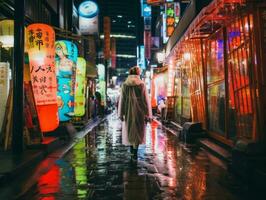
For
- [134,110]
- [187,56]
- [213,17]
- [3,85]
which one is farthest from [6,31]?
[187,56]

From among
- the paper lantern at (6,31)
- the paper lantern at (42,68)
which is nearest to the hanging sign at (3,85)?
the paper lantern at (42,68)

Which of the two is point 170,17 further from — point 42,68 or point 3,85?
point 3,85

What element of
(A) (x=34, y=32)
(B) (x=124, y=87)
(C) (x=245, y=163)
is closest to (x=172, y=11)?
(A) (x=34, y=32)

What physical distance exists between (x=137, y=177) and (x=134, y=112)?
262 centimetres

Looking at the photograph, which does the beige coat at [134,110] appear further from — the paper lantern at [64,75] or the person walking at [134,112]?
the paper lantern at [64,75]

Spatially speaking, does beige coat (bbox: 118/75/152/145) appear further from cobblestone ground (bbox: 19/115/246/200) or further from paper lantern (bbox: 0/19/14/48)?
paper lantern (bbox: 0/19/14/48)

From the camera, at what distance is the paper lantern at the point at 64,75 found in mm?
18562

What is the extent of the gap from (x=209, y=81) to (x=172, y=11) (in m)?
16.9

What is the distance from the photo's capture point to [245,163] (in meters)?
8.73

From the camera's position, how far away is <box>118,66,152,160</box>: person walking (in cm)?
1148

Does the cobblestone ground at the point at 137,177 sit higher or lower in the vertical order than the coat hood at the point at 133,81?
lower

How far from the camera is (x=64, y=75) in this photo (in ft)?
61.2

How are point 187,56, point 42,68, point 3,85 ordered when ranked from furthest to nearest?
point 187,56 < point 42,68 < point 3,85

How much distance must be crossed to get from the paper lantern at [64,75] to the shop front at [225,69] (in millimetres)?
5494
